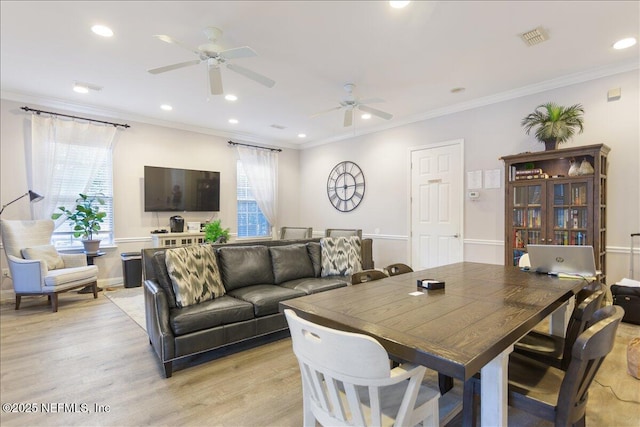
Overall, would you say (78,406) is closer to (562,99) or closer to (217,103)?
(217,103)

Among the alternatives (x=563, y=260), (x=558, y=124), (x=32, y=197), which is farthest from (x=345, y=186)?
(x=32, y=197)

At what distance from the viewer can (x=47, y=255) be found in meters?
4.38

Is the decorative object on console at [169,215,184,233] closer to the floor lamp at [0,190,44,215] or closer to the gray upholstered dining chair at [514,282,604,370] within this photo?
the floor lamp at [0,190,44,215]

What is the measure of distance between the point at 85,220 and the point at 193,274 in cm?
303

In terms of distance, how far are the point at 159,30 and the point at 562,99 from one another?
4.57m

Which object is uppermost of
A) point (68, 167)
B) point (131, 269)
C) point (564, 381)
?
point (68, 167)

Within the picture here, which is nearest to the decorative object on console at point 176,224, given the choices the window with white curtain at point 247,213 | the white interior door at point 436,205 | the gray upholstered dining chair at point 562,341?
the window with white curtain at point 247,213

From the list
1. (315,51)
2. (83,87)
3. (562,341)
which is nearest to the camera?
(562,341)

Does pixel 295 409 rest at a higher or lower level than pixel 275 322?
lower

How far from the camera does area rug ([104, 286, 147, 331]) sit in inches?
150

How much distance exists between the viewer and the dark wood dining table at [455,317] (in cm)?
112

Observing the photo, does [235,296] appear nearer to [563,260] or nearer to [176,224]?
[563,260]

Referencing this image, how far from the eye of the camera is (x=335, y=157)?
22.8ft

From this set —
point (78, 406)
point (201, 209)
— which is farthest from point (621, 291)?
point (201, 209)
